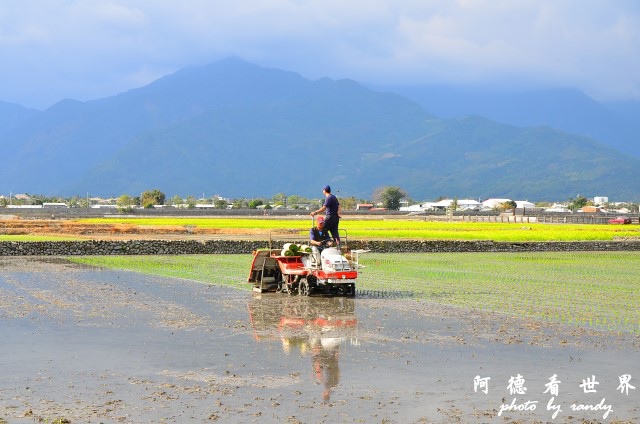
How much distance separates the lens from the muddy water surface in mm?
10070

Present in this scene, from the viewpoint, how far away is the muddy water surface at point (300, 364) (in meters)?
10.1

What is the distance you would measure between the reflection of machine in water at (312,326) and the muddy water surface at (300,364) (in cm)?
4

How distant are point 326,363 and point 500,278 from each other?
58.4 feet

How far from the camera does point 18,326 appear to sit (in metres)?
16.7

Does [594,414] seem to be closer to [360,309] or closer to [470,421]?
[470,421]

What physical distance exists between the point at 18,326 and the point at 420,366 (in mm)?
8215

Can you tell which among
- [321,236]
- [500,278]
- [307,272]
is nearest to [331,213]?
[321,236]

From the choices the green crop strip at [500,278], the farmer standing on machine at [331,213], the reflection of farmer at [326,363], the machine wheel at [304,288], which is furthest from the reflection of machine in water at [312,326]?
the green crop strip at [500,278]

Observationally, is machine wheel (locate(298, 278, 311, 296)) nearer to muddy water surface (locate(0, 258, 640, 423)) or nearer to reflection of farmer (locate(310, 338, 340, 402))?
muddy water surface (locate(0, 258, 640, 423))

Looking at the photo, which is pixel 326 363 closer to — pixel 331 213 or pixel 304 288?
pixel 331 213

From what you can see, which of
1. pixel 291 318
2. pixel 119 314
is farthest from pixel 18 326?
pixel 291 318

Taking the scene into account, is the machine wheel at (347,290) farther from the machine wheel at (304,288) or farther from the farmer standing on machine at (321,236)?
the farmer standing on machine at (321,236)

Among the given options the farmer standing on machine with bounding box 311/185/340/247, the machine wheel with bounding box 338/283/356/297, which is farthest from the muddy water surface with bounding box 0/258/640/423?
Result: the farmer standing on machine with bounding box 311/185/340/247

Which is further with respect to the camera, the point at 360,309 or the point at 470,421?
the point at 360,309
